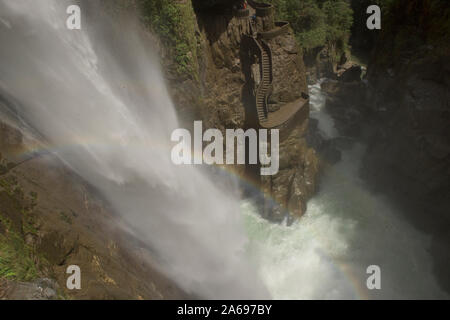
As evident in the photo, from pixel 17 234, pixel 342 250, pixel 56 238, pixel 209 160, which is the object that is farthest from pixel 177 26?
pixel 342 250

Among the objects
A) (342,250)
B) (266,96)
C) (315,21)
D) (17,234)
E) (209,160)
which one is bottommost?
(342,250)

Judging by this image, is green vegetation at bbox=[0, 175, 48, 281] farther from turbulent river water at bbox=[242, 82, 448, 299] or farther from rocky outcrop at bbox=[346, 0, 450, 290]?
rocky outcrop at bbox=[346, 0, 450, 290]

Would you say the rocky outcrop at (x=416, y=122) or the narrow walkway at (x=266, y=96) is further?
the narrow walkway at (x=266, y=96)

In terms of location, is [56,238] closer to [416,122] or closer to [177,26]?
[177,26]

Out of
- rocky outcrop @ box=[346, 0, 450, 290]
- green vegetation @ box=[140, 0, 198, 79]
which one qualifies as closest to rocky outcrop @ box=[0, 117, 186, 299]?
green vegetation @ box=[140, 0, 198, 79]

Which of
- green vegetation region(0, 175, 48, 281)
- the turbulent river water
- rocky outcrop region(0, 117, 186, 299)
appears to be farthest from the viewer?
the turbulent river water

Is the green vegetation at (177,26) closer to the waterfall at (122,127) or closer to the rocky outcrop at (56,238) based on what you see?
the waterfall at (122,127)

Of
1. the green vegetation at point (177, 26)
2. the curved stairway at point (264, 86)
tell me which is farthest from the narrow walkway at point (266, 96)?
the green vegetation at point (177, 26)
